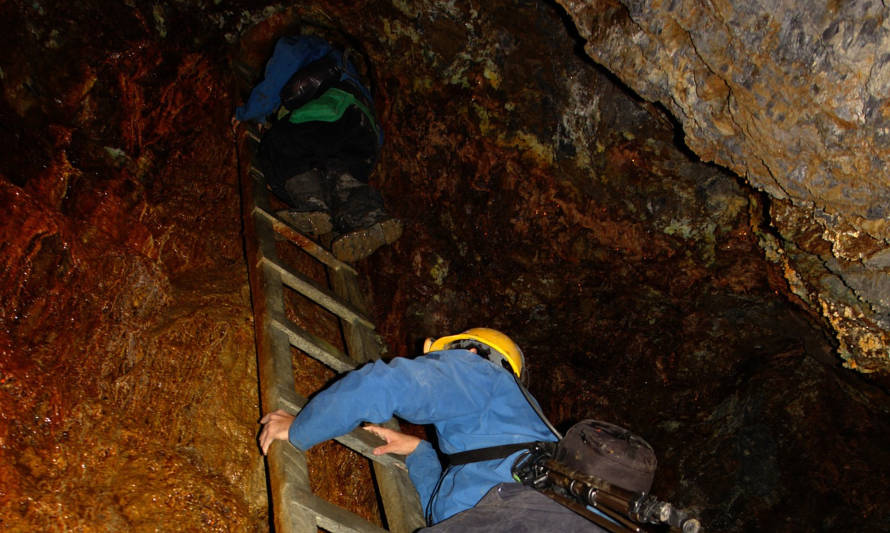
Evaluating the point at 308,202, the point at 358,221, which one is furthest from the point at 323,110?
the point at 358,221

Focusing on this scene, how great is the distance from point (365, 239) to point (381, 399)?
1737mm

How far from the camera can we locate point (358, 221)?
3.76 m

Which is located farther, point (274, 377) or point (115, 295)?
point (115, 295)

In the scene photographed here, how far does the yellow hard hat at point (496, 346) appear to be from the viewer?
8.48 feet

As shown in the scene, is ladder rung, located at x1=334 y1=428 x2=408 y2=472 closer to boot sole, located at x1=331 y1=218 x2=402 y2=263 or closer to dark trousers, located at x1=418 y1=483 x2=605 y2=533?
dark trousers, located at x1=418 y1=483 x2=605 y2=533

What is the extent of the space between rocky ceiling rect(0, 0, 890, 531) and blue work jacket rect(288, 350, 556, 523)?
2.68 feet

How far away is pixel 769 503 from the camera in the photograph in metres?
3.89

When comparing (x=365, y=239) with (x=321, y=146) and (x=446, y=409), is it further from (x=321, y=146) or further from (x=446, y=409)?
(x=446, y=409)

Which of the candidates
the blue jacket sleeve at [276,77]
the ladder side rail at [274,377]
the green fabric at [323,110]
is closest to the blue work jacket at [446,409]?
the ladder side rail at [274,377]

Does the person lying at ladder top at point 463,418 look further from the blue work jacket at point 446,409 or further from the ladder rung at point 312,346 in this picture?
the ladder rung at point 312,346

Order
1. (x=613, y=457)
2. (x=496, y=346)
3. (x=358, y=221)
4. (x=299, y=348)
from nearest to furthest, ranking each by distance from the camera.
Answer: (x=613, y=457)
(x=496, y=346)
(x=299, y=348)
(x=358, y=221)

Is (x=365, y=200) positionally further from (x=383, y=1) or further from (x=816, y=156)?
(x=816, y=156)

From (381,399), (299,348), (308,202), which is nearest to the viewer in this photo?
(381,399)

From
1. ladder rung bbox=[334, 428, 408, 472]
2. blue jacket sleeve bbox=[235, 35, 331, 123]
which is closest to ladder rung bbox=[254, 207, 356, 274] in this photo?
blue jacket sleeve bbox=[235, 35, 331, 123]
